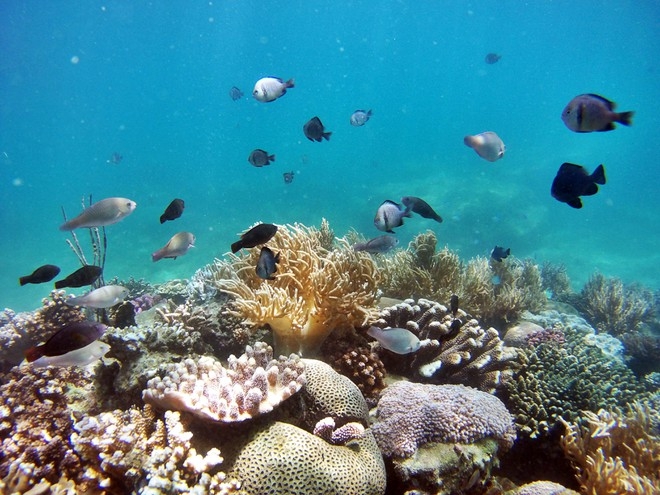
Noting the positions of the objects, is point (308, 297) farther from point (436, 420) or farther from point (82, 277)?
point (82, 277)

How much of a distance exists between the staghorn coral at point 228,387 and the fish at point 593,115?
11.2 feet

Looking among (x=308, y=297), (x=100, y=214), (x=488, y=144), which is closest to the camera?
(x=100, y=214)

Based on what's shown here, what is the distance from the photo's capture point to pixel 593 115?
319 cm

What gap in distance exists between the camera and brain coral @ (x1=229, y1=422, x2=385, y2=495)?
257 cm

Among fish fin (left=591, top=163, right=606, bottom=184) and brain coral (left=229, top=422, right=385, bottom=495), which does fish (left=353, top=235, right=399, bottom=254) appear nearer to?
fish fin (left=591, top=163, right=606, bottom=184)

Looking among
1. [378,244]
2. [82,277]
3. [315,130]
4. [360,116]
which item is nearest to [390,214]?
[378,244]

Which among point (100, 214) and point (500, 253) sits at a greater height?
point (500, 253)

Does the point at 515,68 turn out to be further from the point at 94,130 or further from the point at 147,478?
the point at 147,478

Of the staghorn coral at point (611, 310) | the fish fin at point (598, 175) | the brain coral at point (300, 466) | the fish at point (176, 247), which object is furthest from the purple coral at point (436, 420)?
the staghorn coral at point (611, 310)

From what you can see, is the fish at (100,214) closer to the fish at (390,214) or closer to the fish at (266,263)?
the fish at (266,263)

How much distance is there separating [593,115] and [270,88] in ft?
14.9

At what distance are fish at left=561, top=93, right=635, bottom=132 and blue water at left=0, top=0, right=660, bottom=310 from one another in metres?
20.5

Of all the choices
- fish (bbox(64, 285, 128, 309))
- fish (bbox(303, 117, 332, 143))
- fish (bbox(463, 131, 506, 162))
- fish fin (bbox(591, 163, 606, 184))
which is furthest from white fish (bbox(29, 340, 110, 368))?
fish (bbox(463, 131, 506, 162))

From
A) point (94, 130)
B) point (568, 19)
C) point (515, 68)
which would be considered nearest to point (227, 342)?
point (568, 19)
